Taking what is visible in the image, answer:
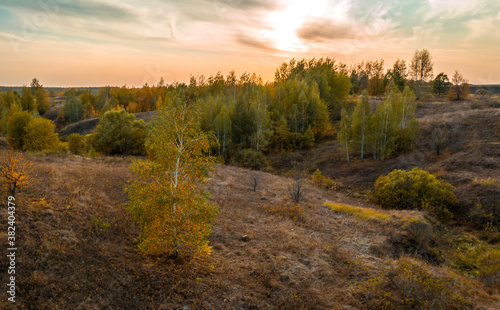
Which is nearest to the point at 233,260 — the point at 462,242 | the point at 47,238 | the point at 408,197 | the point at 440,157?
the point at 47,238

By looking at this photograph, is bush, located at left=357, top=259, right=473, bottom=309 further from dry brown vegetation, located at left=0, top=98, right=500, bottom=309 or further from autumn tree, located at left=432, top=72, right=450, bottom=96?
autumn tree, located at left=432, top=72, right=450, bottom=96

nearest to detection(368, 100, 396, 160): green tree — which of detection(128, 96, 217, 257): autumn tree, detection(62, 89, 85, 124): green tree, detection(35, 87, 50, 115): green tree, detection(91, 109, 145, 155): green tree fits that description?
detection(128, 96, 217, 257): autumn tree

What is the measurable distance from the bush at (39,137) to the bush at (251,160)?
29.5 metres

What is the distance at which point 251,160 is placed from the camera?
158ft

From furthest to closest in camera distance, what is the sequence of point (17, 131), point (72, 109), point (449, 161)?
1. point (72, 109)
2. point (17, 131)
3. point (449, 161)

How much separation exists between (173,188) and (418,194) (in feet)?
84.0

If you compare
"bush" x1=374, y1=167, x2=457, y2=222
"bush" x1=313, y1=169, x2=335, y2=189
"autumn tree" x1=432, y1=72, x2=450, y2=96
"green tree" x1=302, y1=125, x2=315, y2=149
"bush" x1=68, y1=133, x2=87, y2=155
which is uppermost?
"autumn tree" x1=432, y1=72, x2=450, y2=96

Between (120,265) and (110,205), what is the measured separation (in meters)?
6.07

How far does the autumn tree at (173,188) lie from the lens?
10344mm

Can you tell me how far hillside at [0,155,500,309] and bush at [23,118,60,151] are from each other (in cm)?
2719

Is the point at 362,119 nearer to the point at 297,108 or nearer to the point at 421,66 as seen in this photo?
the point at 297,108

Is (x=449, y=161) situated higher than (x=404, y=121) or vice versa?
(x=404, y=121)

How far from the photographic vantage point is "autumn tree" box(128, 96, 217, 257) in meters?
10.3

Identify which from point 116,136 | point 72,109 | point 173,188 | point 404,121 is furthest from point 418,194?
point 72,109
